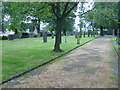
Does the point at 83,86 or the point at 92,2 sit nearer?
the point at 83,86

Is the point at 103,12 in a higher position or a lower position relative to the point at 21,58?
higher

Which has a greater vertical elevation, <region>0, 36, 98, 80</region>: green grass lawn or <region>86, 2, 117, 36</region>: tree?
<region>86, 2, 117, 36</region>: tree

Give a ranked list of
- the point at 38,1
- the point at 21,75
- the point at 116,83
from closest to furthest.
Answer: the point at 116,83 → the point at 21,75 → the point at 38,1

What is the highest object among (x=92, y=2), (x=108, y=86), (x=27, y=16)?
(x=92, y=2)

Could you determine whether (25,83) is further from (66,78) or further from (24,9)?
(24,9)

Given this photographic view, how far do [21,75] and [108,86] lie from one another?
3.44 meters

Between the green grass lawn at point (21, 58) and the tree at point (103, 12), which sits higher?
the tree at point (103, 12)

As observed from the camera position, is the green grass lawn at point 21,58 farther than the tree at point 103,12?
No

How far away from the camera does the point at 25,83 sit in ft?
16.5

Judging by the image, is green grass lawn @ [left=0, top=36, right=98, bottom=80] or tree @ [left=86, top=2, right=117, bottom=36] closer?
green grass lawn @ [left=0, top=36, right=98, bottom=80]

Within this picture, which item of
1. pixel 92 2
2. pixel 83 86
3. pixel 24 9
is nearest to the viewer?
pixel 83 86

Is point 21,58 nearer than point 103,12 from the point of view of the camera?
Yes

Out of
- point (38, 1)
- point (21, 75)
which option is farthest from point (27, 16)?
point (21, 75)

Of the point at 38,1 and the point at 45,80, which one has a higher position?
the point at 38,1
